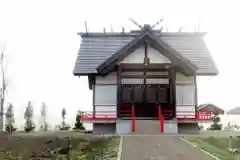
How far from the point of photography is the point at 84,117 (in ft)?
80.3

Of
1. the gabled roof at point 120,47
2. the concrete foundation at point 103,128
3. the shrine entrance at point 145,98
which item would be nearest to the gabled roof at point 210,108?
the gabled roof at point 120,47

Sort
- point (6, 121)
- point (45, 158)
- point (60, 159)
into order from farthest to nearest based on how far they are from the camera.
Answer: point (6, 121) → point (45, 158) → point (60, 159)

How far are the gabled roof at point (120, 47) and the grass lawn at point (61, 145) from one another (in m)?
5.90

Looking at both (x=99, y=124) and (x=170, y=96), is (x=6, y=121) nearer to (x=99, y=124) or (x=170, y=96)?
(x=99, y=124)

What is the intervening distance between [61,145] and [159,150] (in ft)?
19.9

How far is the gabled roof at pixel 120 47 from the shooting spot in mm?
25984

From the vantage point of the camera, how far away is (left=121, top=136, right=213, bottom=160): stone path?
44.0 feet

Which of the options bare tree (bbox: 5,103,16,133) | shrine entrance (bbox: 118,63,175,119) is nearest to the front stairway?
shrine entrance (bbox: 118,63,175,119)

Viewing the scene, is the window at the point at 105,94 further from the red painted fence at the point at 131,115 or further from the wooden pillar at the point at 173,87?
the wooden pillar at the point at 173,87

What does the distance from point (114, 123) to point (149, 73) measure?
3.80m

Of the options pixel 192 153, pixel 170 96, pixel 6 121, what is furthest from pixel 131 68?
pixel 6 121

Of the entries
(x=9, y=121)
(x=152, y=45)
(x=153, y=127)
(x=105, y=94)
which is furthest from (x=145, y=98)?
(x=9, y=121)

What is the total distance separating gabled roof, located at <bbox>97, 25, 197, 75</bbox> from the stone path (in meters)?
6.63

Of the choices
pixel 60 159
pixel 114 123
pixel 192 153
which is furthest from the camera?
pixel 114 123
